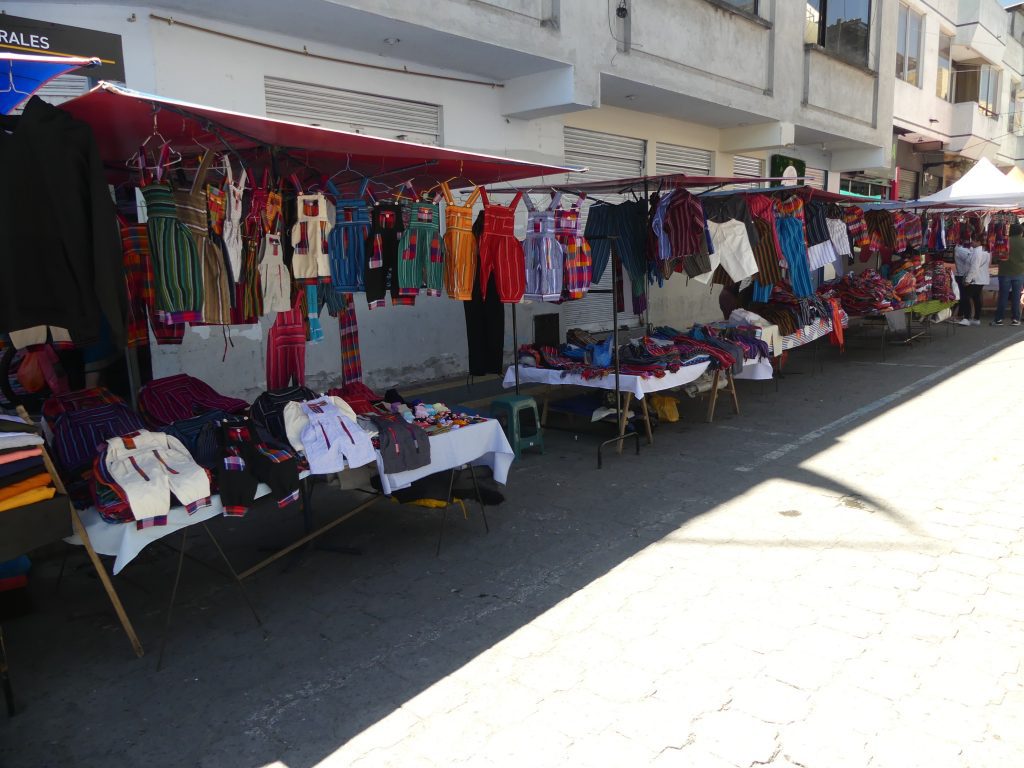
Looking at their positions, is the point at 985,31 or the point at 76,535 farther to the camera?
the point at 985,31

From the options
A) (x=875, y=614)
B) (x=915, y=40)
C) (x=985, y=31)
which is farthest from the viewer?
(x=985, y=31)

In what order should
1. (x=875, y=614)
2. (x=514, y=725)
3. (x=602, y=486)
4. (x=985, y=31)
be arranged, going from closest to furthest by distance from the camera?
1. (x=514, y=725)
2. (x=875, y=614)
3. (x=602, y=486)
4. (x=985, y=31)

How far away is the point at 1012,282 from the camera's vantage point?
52.9ft

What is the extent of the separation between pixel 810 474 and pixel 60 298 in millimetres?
5367

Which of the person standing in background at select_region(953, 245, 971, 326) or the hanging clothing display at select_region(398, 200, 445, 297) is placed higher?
the hanging clothing display at select_region(398, 200, 445, 297)

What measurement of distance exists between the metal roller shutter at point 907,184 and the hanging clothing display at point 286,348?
71.0 ft

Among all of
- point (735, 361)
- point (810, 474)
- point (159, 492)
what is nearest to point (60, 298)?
point (159, 492)

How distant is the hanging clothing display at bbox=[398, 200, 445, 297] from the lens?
521cm

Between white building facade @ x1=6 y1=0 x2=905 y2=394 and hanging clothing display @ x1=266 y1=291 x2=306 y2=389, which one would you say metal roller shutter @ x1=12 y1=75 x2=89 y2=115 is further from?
hanging clothing display @ x1=266 y1=291 x2=306 y2=389

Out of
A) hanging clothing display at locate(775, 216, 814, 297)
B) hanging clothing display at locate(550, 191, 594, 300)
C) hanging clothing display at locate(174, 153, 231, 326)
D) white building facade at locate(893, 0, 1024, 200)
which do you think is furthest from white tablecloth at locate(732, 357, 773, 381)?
white building facade at locate(893, 0, 1024, 200)

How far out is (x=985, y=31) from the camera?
880 inches

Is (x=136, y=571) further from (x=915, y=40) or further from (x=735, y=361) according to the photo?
(x=915, y=40)

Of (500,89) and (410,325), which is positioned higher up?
(500,89)

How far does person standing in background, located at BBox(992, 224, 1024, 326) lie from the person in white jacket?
38cm
